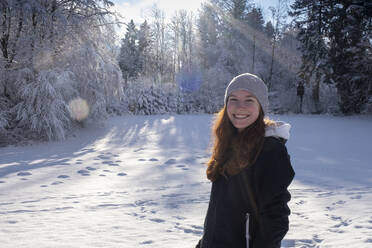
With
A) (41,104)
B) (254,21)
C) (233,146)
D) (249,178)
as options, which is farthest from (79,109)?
(254,21)

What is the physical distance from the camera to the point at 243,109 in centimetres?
144

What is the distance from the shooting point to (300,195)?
4207 millimetres

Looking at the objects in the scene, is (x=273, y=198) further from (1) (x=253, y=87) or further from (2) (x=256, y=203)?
(1) (x=253, y=87)

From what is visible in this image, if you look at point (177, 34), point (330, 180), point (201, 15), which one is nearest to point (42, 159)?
point (330, 180)

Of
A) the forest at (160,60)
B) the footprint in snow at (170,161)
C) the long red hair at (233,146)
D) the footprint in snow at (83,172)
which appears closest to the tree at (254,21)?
the forest at (160,60)

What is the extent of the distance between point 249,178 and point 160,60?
4010 cm

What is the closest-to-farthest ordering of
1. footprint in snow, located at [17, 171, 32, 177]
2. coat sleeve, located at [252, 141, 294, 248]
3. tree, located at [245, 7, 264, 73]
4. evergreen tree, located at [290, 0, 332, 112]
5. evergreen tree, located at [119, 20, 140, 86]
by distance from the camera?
coat sleeve, located at [252, 141, 294, 248] < footprint in snow, located at [17, 171, 32, 177] < evergreen tree, located at [290, 0, 332, 112] < tree, located at [245, 7, 264, 73] < evergreen tree, located at [119, 20, 140, 86]

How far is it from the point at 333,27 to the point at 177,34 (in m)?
25.7

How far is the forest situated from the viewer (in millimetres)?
8570

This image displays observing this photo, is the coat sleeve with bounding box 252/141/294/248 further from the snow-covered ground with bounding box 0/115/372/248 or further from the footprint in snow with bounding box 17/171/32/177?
the footprint in snow with bounding box 17/171/32/177

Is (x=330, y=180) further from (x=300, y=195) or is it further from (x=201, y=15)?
(x=201, y=15)

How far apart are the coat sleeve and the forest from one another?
26.7ft

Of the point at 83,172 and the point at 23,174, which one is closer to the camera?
the point at 23,174

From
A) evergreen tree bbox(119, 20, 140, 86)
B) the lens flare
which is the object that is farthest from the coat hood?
evergreen tree bbox(119, 20, 140, 86)
